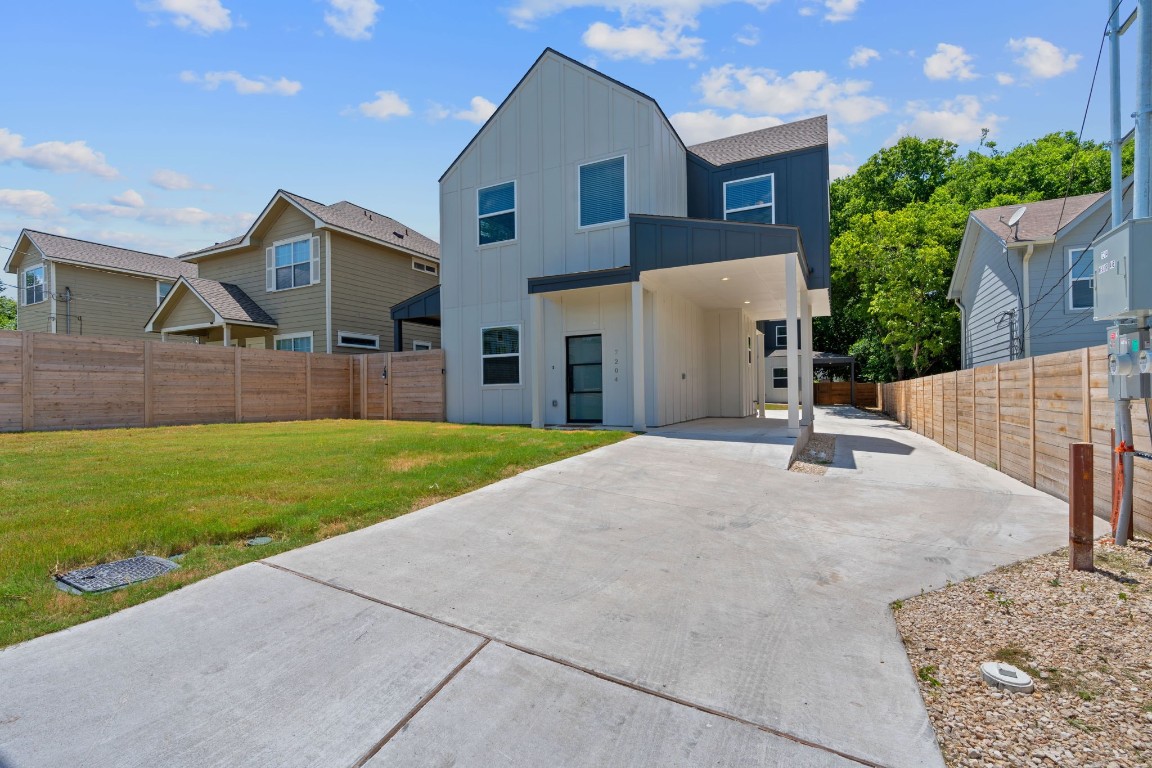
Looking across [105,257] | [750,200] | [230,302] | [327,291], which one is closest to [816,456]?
[750,200]

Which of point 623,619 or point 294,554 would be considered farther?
point 294,554

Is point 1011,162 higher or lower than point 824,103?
higher

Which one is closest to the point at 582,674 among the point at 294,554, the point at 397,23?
the point at 294,554

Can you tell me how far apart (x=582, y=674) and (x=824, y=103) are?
21031 mm

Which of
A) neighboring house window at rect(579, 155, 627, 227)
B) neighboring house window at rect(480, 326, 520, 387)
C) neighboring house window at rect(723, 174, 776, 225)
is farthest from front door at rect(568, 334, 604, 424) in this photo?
neighboring house window at rect(723, 174, 776, 225)

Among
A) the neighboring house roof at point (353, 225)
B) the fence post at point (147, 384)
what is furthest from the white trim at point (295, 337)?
the fence post at point (147, 384)

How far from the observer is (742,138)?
14.0m

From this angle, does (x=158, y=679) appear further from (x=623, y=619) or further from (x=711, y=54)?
(x=711, y=54)

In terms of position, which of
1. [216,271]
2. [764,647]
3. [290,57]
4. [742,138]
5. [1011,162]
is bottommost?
[764,647]

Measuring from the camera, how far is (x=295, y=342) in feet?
58.1

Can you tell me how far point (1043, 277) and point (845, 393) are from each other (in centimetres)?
1583

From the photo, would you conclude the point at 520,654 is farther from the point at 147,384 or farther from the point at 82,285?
the point at 82,285

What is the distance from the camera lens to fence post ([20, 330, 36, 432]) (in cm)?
1020

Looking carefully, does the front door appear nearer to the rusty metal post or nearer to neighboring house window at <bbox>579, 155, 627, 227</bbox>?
neighboring house window at <bbox>579, 155, 627, 227</bbox>
